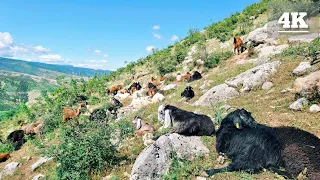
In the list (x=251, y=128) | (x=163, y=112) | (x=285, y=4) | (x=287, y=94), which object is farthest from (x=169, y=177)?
(x=285, y=4)

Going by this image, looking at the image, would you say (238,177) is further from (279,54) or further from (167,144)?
(279,54)

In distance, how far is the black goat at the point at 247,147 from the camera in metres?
6.39

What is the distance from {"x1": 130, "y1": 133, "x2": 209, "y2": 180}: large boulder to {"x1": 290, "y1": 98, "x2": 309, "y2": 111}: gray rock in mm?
3490

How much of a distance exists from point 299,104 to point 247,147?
134 inches

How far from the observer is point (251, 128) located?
24.1 ft

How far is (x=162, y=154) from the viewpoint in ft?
26.1

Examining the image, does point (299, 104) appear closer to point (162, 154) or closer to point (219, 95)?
point (219, 95)

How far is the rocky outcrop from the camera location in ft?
41.1

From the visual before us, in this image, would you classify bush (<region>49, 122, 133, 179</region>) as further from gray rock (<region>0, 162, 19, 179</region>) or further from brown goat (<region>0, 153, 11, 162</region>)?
brown goat (<region>0, 153, 11, 162</region>)

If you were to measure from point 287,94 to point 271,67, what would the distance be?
2973mm

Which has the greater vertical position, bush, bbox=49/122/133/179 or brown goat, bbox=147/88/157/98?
brown goat, bbox=147/88/157/98

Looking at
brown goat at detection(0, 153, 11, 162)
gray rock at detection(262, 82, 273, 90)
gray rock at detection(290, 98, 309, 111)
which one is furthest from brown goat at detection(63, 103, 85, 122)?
gray rock at detection(290, 98, 309, 111)

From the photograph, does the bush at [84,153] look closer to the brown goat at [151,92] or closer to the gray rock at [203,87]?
the gray rock at [203,87]

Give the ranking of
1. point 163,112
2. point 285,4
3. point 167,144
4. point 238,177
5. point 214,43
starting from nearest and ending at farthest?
point 238,177 < point 167,144 < point 163,112 < point 285,4 < point 214,43
